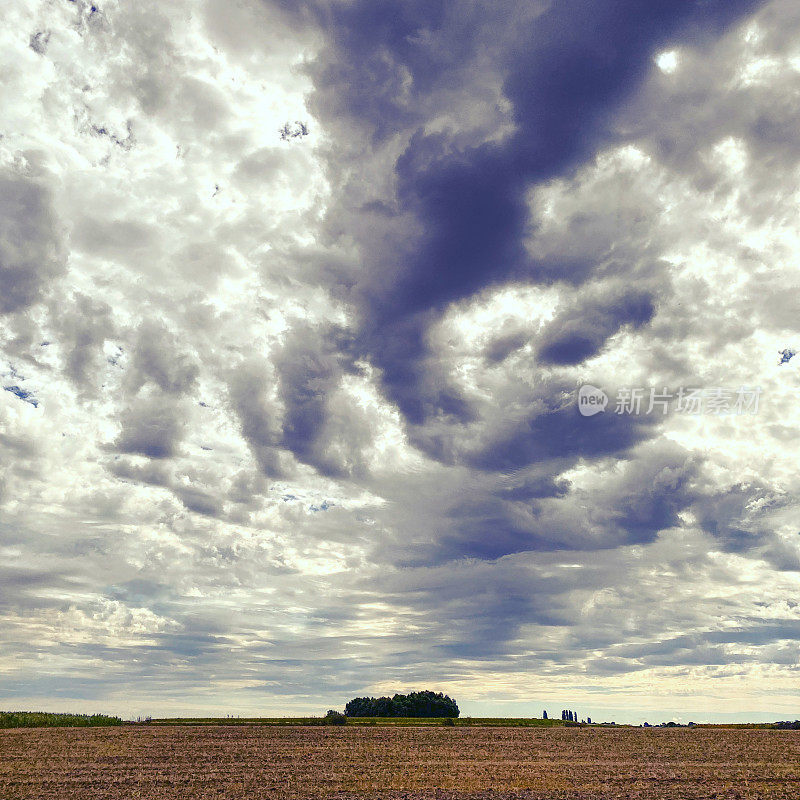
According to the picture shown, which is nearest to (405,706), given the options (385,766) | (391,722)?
(391,722)

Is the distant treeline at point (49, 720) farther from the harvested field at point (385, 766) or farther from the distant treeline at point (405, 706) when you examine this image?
the distant treeline at point (405, 706)

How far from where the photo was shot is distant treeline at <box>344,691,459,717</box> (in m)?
138

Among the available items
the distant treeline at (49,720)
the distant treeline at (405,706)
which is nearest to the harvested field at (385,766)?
the distant treeline at (49,720)

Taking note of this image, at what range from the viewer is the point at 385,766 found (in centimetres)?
5044

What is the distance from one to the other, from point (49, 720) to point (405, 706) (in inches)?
2756

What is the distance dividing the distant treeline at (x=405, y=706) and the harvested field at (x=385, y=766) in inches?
2549

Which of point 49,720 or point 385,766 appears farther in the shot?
point 49,720

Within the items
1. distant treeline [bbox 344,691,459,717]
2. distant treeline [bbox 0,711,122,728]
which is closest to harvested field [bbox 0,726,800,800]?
distant treeline [bbox 0,711,122,728]

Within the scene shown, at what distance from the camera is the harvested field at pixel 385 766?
135 ft

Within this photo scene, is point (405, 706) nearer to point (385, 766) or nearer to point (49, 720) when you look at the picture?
point (49, 720)

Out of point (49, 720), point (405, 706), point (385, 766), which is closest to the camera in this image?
point (385, 766)

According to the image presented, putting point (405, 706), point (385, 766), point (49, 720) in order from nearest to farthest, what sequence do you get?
1. point (385, 766)
2. point (49, 720)
3. point (405, 706)

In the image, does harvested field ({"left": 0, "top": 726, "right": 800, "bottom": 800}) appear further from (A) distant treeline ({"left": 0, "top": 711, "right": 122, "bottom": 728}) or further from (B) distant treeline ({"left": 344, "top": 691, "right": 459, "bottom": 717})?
(B) distant treeline ({"left": 344, "top": 691, "right": 459, "bottom": 717})

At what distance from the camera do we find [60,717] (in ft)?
327
